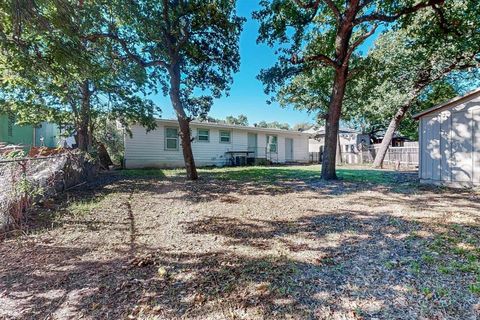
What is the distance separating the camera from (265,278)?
7.98 feet

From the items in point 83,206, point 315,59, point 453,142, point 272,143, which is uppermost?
point 315,59

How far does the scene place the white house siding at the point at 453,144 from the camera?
6371 mm

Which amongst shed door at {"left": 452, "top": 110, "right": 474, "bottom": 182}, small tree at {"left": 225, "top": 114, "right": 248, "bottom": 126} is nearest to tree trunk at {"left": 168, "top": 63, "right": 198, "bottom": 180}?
shed door at {"left": 452, "top": 110, "right": 474, "bottom": 182}

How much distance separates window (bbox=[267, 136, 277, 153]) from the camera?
19188 mm

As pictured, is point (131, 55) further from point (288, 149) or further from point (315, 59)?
point (288, 149)

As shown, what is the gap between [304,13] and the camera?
8.84 metres

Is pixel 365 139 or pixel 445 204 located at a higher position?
pixel 365 139

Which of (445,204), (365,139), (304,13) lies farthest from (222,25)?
(365,139)

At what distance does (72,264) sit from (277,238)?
2.54 m

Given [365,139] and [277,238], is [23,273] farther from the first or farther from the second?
[365,139]

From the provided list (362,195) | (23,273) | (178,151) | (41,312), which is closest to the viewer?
(41,312)

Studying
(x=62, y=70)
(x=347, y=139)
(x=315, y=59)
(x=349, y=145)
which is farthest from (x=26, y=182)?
(x=347, y=139)

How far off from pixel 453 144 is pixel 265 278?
7.20m

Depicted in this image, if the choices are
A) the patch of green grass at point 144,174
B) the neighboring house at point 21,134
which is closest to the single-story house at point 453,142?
the patch of green grass at point 144,174
